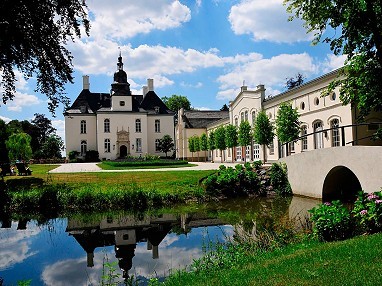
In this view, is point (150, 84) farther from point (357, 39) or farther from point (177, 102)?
point (357, 39)

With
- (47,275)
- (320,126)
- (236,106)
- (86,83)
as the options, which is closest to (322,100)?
(320,126)

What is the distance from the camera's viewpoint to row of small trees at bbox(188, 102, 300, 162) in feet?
74.5

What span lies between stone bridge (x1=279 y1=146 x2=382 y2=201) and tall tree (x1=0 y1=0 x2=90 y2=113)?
382 inches

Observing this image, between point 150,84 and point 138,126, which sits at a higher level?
point 150,84

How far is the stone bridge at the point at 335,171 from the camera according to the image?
34.1 ft

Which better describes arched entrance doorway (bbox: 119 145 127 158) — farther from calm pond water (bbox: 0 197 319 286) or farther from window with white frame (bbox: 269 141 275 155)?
calm pond water (bbox: 0 197 319 286)

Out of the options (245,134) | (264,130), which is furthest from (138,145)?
(264,130)

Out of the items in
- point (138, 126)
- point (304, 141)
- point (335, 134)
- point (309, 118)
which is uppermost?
point (138, 126)

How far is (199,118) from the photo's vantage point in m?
51.8

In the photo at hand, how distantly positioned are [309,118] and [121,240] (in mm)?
18561

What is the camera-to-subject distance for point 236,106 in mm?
36375

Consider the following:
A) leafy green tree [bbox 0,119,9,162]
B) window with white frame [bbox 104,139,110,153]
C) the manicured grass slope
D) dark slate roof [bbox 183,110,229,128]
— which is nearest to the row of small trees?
dark slate roof [bbox 183,110,229,128]

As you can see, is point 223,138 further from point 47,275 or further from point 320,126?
point 47,275

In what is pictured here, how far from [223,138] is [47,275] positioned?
31.6 metres
